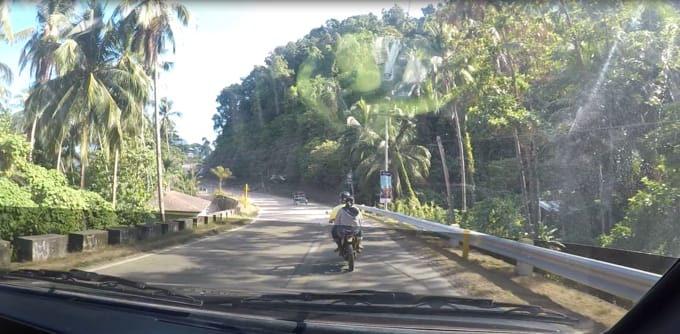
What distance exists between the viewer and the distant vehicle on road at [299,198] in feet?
21.6

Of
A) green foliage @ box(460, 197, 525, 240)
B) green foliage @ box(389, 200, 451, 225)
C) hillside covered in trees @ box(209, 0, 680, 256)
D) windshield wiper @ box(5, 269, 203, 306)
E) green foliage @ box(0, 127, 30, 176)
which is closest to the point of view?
windshield wiper @ box(5, 269, 203, 306)

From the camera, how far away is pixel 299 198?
673cm

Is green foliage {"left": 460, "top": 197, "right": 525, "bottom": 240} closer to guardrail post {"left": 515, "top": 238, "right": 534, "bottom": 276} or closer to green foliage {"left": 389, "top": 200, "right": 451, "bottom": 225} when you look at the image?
green foliage {"left": 389, "top": 200, "right": 451, "bottom": 225}

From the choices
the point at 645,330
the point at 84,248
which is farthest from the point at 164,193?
the point at 645,330

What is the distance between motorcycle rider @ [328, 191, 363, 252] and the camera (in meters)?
5.79

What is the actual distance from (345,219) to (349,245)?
0.60 m

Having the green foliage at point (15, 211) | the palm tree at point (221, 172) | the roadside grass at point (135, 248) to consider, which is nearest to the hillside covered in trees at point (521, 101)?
the palm tree at point (221, 172)

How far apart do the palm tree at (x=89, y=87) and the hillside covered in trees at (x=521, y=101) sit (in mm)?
1108

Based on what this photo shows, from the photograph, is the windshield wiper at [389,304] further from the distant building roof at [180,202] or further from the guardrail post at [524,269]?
the distant building roof at [180,202]

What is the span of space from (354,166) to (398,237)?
2.54 metres

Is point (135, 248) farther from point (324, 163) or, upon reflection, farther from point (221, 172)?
point (324, 163)

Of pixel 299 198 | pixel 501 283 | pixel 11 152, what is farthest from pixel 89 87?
pixel 501 283

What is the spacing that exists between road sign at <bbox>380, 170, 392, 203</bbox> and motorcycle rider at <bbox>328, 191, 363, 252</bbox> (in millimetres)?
300

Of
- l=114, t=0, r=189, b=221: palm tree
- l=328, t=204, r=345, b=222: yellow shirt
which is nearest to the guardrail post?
l=328, t=204, r=345, b=222: yellow shirt
